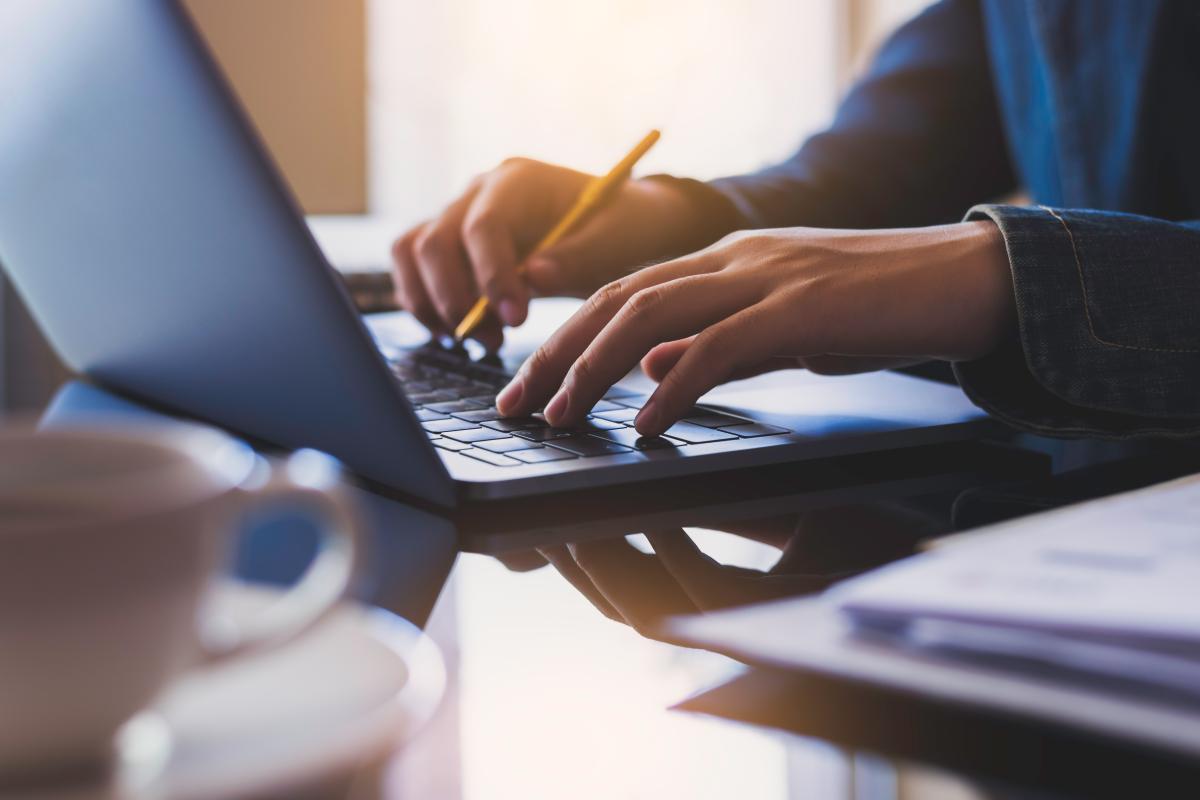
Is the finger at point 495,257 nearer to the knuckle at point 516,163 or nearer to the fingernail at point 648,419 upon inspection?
the knuckle at point 516,163

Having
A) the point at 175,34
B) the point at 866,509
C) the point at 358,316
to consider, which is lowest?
the point at 866,509

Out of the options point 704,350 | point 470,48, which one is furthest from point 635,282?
point 470,48

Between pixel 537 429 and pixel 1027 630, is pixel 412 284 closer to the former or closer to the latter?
pixel 537 429

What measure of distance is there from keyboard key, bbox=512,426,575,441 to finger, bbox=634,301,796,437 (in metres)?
0.04

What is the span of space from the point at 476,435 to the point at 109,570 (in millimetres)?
324

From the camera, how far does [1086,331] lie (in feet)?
1.82

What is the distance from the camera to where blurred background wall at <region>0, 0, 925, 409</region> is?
2371 mm

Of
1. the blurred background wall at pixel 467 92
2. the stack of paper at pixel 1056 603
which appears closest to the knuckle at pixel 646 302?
the stack of paper at pixel 1056 603

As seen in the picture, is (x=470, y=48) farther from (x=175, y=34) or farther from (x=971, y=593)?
(x=971, y=593)

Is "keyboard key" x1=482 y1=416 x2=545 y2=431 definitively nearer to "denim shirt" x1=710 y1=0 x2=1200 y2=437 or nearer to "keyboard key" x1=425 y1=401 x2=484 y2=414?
"keyboard key" x1=425 y1=401 x2=484 y2=414

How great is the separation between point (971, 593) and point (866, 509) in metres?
0.23

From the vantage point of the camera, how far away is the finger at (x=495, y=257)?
847 mm

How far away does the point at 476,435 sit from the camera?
1.77 feet

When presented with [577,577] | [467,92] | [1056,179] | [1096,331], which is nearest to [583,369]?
[577,577]
